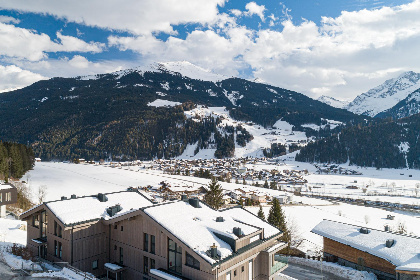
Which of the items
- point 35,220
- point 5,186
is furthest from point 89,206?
point 5,186

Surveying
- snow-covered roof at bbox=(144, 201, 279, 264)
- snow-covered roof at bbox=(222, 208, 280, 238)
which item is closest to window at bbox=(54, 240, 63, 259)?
snow-covered roof at bbox=(144, 201, 279, 264)

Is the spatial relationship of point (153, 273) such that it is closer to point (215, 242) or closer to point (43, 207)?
point (215, 242)

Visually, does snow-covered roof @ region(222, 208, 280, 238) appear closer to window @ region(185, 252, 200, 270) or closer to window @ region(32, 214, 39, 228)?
window @ region(185, 252, 200, 270)

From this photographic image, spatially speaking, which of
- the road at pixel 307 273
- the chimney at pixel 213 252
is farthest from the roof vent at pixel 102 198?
the road at pixel 307 273

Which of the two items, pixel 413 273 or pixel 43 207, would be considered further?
pixel 43 207

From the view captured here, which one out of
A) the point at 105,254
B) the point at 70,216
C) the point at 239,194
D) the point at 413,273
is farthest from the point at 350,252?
the point at 239,194

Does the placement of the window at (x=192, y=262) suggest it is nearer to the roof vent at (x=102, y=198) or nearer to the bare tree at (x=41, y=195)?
the roof vent at (x=102, y=198)

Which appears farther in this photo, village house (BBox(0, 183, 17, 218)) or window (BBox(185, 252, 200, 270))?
village house (BBox(0, 183, 17, 218))
